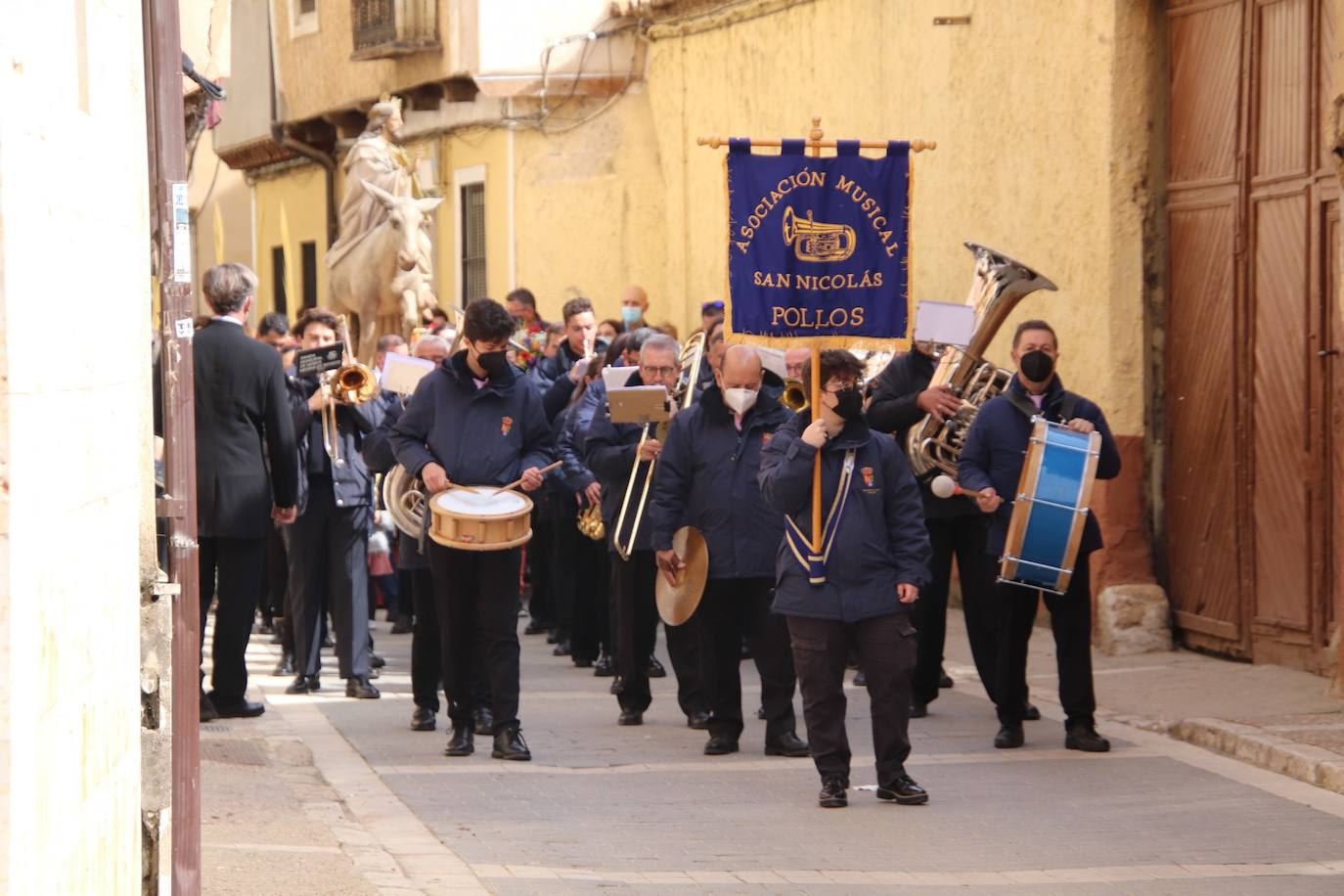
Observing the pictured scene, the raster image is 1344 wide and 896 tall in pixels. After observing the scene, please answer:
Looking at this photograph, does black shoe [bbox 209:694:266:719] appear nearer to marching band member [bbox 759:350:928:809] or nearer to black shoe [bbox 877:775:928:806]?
marching band member [bbox 759:350:928:809]

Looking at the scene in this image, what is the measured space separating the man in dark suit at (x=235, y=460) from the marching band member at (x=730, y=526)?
1988mm

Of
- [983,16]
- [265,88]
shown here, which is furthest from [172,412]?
[265,88]

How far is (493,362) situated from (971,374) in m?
2.51

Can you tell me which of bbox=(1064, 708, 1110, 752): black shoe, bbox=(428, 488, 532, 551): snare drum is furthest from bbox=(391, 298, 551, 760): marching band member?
bbox=(1064, 708, 1110, 752): black shoe

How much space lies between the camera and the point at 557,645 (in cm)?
1468

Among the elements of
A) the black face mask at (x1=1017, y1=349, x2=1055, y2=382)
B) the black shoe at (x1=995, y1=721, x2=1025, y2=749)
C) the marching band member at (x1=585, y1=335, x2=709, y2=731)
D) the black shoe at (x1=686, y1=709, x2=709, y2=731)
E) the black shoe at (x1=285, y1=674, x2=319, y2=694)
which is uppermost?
the black face mask at (x1=1017, y1=349, x2=1055, y2=382)

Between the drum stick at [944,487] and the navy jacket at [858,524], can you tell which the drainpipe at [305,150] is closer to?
the drum stick at [944,487]

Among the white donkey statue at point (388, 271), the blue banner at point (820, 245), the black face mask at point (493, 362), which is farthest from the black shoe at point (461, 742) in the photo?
the white donkey statue at point (388, 271)

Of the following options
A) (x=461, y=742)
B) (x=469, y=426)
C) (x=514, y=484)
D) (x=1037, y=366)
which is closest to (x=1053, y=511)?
(x=1037, y=366)

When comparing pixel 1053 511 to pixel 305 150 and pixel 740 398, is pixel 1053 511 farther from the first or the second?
pixel 305 150

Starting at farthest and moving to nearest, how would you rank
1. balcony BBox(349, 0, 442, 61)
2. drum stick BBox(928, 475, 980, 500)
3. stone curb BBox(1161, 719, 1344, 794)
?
balcony BBox(349, 0, 442, 61) < drum stick BBox(928, 475, 980, 500) < stone curb BBox(1161, 719, 1344, 794)

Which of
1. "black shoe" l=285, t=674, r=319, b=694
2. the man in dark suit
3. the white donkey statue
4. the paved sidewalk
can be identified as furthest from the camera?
the white donkey statue

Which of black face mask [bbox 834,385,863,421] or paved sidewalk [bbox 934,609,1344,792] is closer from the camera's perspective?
black face mask [bbox 834,385,863,421]

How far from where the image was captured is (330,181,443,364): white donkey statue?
69.1 feet
